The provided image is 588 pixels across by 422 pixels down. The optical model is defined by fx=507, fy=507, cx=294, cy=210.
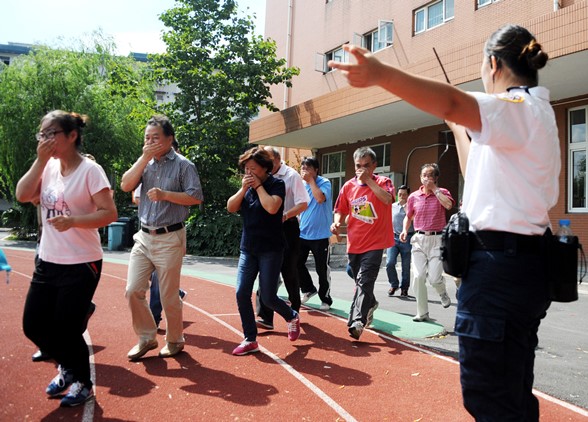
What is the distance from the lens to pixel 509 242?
195 centimetres

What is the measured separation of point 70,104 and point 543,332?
2204cm

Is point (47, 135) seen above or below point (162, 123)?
below

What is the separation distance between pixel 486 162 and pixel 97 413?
3.02 meters

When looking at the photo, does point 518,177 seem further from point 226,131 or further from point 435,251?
point 226,131

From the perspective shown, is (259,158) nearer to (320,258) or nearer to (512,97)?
(320,258)

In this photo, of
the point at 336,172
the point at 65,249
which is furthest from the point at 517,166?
the point at 336,172

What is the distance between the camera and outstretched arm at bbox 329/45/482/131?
1.80 metres

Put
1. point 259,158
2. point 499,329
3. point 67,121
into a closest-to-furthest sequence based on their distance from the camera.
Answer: point 499,329 → point 67,121 → point 259,158

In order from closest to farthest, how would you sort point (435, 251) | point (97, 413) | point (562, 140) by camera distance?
point (97, 413)
point (435, 251)
point (562, 140)

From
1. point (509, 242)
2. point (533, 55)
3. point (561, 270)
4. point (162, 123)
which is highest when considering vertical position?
point (162, 123)

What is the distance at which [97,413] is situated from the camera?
11.4 feet

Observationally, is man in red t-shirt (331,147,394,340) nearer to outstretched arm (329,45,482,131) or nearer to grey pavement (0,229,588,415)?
grey pavement (0,229,588,415)

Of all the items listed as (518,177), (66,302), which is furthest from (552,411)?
(66,302)

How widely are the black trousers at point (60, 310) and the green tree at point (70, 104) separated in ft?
56.8
